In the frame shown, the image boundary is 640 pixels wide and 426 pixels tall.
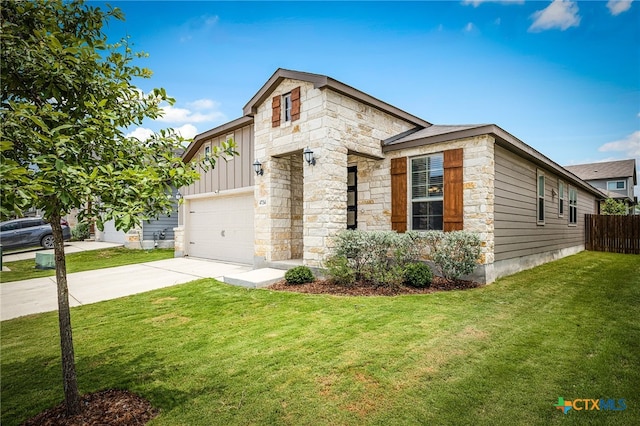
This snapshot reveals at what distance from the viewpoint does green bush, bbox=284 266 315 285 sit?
668 centimetres

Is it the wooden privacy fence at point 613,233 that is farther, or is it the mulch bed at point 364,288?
the wooden privacy fence at point 613,233

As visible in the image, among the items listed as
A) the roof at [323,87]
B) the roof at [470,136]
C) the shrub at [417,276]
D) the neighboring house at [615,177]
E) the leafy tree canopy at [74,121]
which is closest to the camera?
the leafy tree canopy at [74,121]

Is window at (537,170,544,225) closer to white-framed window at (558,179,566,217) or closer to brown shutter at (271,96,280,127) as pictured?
white-framed window at (558,179,566,217)

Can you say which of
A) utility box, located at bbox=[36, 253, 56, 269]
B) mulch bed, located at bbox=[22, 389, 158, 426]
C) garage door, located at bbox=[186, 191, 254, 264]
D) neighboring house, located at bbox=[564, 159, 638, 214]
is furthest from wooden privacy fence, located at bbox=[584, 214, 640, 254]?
utility box, located at bbox=[36, 253, 56, 269]

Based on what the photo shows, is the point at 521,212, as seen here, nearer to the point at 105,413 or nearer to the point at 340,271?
the point at 340,271

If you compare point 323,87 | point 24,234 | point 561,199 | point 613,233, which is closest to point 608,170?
point 613,233

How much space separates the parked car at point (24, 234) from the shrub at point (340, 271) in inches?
500

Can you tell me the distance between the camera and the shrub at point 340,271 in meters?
6.23

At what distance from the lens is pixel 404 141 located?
25.0 ft

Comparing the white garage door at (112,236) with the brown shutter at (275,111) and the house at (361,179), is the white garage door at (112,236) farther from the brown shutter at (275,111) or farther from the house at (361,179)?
the brown shutter at (275,111)

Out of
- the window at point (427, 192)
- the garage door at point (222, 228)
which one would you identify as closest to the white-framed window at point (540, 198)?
the window at point (427, 192)

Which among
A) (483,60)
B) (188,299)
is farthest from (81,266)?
(483,60)

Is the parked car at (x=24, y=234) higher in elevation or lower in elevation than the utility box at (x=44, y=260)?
higher

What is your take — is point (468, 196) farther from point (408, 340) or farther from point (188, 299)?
point (188, 299)
